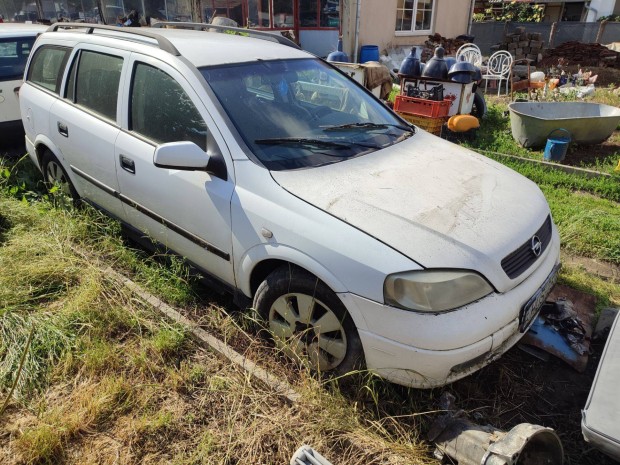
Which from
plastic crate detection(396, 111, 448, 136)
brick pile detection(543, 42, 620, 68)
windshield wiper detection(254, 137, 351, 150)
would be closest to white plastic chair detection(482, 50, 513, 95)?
plastic crate detection(396, 111, 448, 136)

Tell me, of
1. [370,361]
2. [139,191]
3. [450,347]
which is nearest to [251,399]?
[370,361]

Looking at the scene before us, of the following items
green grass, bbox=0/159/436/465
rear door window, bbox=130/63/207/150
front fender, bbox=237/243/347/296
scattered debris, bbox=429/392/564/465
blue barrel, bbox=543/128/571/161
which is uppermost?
rear door window, bbox=130/63/207/150

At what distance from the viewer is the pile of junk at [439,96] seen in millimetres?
6453

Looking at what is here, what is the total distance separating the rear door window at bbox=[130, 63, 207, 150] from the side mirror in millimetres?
192

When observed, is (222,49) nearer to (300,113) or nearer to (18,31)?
(300,113)

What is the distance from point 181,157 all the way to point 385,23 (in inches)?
503

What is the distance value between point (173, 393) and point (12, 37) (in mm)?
5461

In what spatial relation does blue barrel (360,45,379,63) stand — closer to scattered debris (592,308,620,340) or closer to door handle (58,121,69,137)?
door handle (58,121,69,137)

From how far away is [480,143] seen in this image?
22.1 ft

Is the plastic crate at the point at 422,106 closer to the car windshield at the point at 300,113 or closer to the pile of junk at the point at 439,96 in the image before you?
the pile of junk at the point at 439,96

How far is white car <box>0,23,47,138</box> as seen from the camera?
5.44 metres

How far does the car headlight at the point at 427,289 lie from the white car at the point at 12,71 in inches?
215

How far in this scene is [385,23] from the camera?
13.5 m

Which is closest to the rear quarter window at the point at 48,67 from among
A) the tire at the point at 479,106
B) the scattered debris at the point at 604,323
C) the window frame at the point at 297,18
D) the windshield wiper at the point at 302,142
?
the windshield wiper at the point at 302,142
